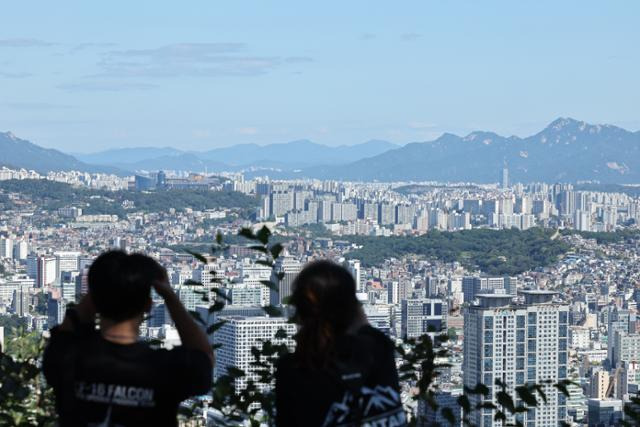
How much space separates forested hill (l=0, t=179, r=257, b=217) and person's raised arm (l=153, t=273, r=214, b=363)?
5830 cm

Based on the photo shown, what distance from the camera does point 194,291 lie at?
2.46 m

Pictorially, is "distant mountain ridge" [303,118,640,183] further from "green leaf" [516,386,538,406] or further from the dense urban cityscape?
"green leaf" [516,386,538,406]

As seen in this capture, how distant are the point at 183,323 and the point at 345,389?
22 cm

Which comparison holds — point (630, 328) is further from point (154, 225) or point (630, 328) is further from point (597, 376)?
point (154, 225)

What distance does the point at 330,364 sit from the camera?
178 centimetres

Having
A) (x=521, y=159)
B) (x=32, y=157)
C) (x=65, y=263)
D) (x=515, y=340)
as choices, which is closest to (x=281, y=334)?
(x=515, y=340)

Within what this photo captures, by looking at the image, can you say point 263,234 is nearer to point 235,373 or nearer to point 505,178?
point 235,373

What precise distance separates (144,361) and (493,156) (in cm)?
12377

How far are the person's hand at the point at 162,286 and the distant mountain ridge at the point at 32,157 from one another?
8213 centimetres

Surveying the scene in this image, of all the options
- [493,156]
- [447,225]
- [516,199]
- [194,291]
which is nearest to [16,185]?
[447,225]

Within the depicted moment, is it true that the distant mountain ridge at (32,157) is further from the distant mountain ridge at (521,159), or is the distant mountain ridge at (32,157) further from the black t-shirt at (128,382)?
the black t-shirt at (128,382)

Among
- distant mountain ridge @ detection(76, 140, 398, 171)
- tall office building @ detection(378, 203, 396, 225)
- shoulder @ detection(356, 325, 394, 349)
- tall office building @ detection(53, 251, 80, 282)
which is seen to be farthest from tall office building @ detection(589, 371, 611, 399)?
distant mountain ridge @ detection(76, 140, 398, 171)

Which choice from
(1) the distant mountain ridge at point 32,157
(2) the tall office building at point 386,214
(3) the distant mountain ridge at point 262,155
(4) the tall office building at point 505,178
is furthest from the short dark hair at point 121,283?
(3) the distant mountain ridge at point 262,155

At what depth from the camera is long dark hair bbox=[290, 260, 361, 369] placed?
1.77 meters
